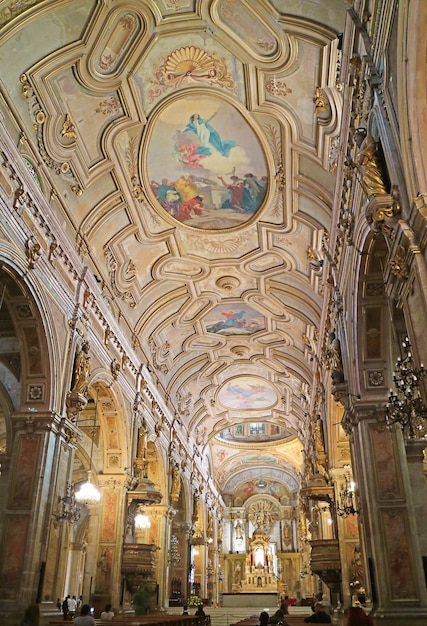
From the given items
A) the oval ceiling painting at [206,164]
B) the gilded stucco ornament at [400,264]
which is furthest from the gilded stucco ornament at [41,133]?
the gilded stucco ornament at [400,264]

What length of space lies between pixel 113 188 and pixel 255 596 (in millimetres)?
23046

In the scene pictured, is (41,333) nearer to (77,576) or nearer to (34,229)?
(34,229)

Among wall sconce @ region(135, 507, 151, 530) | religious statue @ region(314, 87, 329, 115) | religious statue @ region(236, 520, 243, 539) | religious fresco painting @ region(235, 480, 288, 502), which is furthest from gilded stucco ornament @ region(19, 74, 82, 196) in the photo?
religious statue @ region(236, 520, 243, 539)

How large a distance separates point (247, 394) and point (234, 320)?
8.04 m

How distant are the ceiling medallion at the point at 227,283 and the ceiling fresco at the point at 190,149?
0.40 feet

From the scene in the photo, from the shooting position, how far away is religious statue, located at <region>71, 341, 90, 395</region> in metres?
11.8

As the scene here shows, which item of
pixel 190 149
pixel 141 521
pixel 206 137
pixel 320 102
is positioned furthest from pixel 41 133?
pixel 141 521

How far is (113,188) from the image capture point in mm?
12820

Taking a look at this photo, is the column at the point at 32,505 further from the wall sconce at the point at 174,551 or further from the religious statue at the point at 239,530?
the religious statue at the point at 239,530

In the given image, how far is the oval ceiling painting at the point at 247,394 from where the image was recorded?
2538cm

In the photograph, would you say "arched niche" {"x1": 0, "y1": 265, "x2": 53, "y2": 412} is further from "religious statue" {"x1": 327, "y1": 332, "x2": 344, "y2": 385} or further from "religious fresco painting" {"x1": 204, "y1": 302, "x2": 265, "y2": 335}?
"religious fresco painting" {"x1": 204, "y1": 302, "x2": 265, "y2": 335}

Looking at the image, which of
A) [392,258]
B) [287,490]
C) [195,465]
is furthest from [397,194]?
[287,490]

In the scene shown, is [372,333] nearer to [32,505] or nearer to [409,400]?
[409,400]

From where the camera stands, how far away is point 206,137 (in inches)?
478
